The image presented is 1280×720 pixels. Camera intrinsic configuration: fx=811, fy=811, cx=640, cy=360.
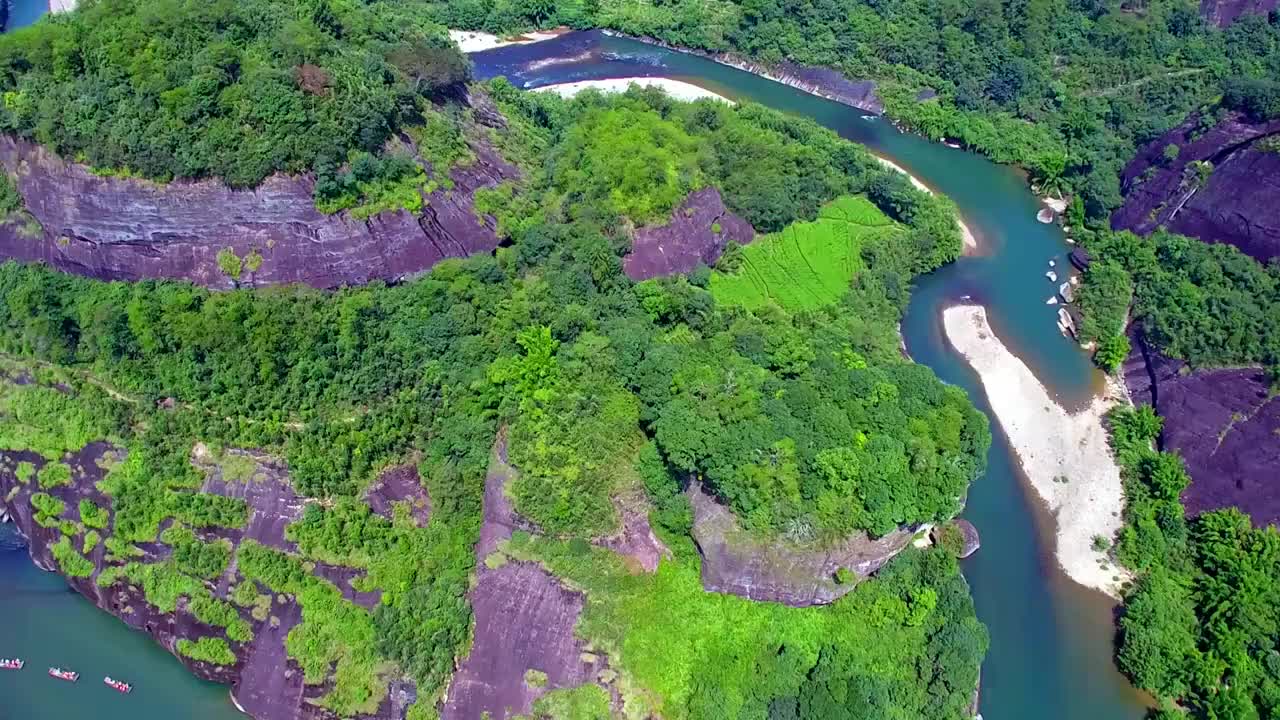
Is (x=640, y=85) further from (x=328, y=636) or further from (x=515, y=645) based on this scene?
(x=328, y=636)

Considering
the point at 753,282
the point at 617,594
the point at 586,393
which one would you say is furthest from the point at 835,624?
the point at 753,282

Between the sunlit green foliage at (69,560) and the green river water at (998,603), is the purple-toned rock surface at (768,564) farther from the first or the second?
the sunlit green foliage at (69,560)

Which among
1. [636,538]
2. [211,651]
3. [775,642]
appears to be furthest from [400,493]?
[775,642]

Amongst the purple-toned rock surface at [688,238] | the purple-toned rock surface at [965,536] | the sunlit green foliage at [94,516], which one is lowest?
the purple-toned rock surface at [965,536]

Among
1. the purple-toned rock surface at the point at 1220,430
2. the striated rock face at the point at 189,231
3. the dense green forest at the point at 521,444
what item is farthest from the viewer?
the striated rock face at the point at 189,231

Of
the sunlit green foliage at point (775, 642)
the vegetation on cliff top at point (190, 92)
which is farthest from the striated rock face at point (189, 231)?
the sunlit green foliage at point (775, 642)

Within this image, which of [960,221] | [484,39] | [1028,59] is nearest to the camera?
[960,221]
